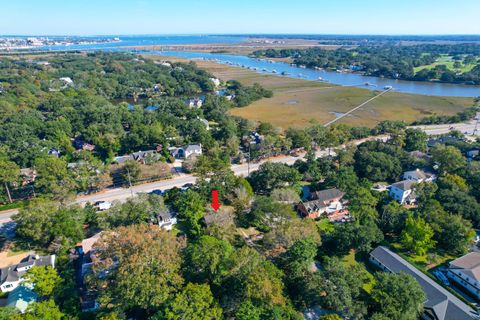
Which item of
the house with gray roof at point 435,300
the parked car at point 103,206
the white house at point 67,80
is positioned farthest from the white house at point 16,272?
the white house at point 67,80

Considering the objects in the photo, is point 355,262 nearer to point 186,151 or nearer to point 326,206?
point 326,206

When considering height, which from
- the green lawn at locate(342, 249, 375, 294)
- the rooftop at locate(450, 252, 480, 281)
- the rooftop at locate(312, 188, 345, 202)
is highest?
the rooftop at locate(312, 188, 345, 202)

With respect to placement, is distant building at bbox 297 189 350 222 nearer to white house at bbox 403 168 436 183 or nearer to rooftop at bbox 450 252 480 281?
rooftop at bbox 450 252 480 281

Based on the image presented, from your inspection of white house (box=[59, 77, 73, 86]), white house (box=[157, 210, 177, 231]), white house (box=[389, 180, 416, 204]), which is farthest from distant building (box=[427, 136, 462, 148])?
white house (box=[59, 77, 73, 86])

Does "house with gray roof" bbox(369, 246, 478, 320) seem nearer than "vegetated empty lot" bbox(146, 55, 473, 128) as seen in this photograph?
Yes

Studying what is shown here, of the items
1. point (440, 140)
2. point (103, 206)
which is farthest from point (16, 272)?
point (440, 140)

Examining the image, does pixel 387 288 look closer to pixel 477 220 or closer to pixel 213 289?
pixel 213 289

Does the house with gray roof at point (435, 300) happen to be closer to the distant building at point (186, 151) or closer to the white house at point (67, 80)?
the distant building at point (186, 151)
